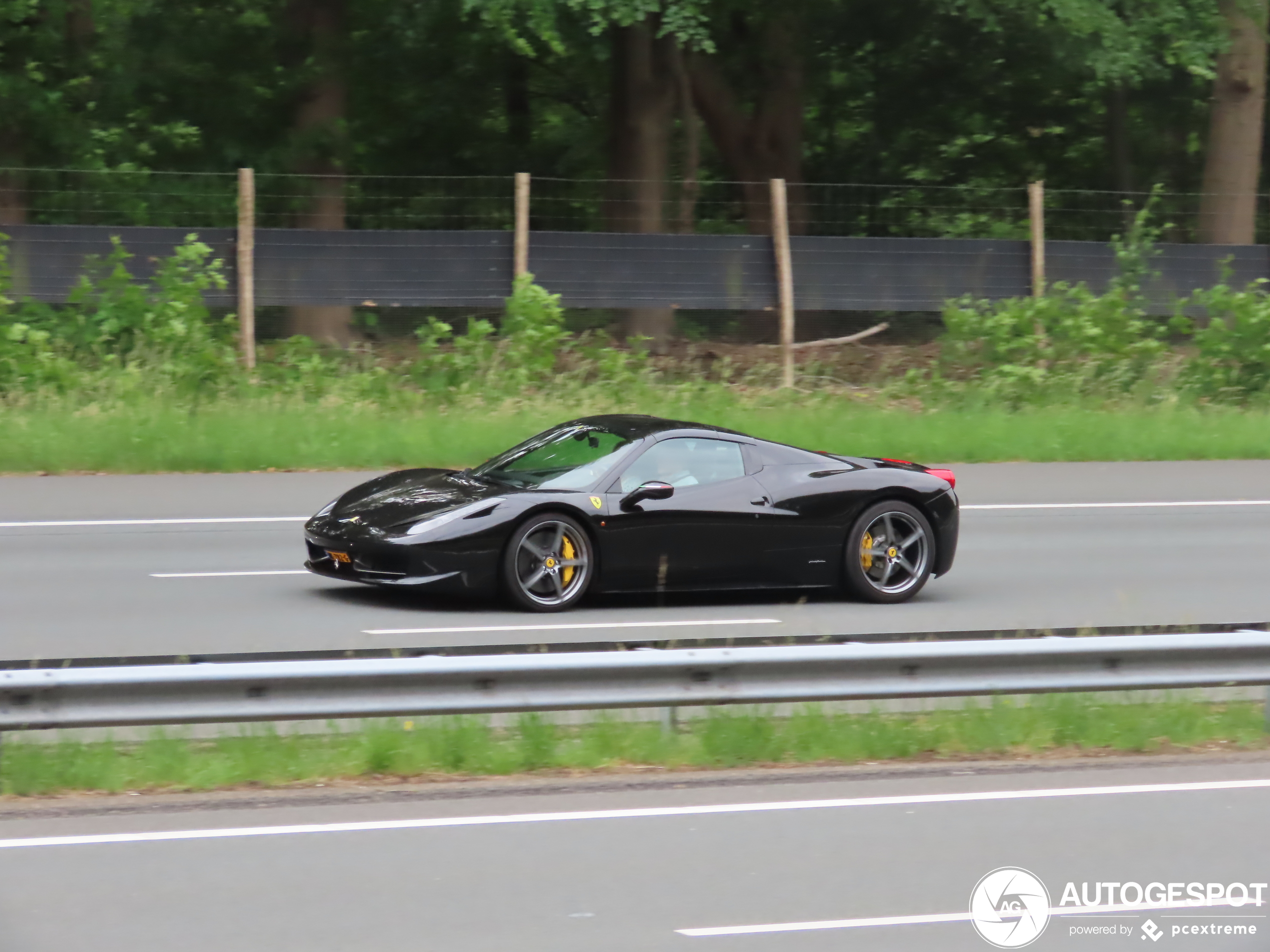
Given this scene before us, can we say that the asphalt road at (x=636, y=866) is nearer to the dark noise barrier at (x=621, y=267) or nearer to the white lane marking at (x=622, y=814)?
the white lane marking at (x=622, y=814)

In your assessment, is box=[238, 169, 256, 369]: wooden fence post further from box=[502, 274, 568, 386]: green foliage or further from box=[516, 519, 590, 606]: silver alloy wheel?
box=[516, 519, 590, 606]: silver alloy wheel

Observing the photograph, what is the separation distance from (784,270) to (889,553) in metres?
10.3

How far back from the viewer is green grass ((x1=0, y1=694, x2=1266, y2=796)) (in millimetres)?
6547

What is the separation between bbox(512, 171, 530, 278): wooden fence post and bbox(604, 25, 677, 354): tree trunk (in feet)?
10.2

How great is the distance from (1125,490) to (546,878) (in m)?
11.5

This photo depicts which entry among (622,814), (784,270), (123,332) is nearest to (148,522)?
(123,332)

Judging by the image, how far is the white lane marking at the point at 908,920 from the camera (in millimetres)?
4988

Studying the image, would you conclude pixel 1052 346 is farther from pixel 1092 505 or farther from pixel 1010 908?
pixel 1010 908

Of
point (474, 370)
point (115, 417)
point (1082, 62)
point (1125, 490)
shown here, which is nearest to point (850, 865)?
point (1125, 490)

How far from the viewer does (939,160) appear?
3216 centimetres

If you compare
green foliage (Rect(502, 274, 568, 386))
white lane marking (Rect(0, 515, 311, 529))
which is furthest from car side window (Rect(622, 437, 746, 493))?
green foliage (Rect(502, 274, 568, 386))

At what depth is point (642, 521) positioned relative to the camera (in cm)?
1015

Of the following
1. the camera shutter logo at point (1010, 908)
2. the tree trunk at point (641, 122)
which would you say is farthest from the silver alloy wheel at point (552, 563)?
the tree trunk at point (641, 122)

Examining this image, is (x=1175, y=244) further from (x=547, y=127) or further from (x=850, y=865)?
(x=850, y=865)
